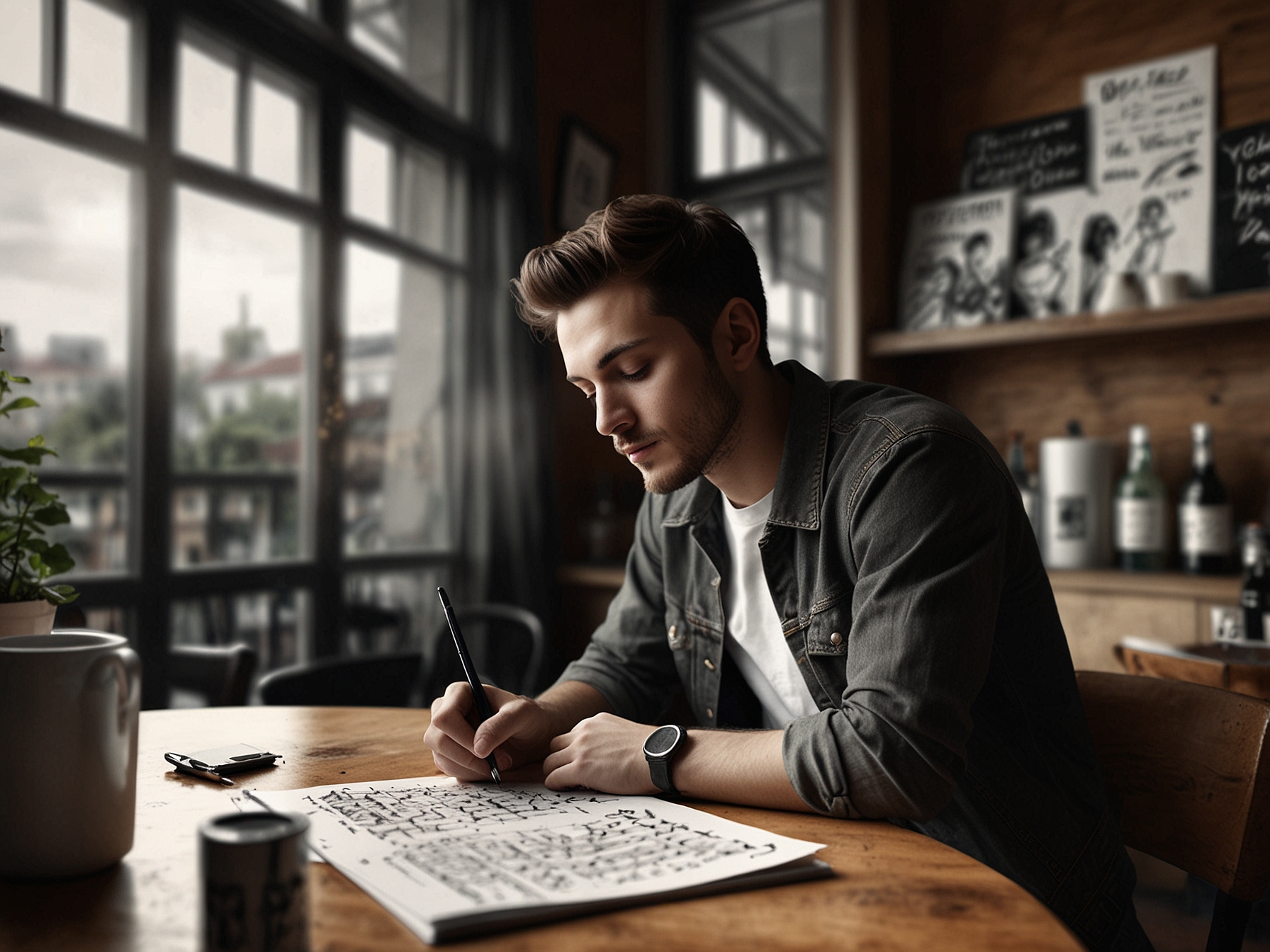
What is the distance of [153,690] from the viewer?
2.20m

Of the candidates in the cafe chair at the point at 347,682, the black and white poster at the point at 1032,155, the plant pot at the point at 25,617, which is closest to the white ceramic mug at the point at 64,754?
the plant pot at the point at 25,617

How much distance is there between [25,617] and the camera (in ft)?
3.44

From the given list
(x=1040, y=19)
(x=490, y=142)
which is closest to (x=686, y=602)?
(x=490, y=142)

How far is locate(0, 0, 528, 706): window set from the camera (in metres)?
2.12

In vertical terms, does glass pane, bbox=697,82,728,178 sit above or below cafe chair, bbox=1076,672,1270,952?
above

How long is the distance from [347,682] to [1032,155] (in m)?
2.67

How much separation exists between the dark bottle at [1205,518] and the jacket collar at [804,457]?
5.70ft

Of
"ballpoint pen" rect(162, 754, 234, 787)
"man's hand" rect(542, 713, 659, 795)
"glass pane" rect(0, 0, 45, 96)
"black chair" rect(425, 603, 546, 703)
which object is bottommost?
"black chair" rect(425, 603, 546, 703)

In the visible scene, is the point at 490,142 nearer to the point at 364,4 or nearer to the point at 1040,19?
the point at 364,4

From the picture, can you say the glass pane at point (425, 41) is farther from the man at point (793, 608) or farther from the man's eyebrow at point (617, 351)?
the man's eyebrow at point (617, 351)

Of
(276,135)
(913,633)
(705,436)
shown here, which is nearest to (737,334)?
(705,436)

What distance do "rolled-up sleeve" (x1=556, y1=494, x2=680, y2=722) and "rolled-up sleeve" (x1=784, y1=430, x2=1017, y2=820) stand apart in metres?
0.43

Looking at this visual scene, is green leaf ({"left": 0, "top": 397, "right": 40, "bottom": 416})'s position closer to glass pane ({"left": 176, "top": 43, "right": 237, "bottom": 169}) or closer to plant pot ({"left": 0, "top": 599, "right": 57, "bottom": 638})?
plant pot ({"left": 0, "top": 599, "right": 57, "bottom": 638})

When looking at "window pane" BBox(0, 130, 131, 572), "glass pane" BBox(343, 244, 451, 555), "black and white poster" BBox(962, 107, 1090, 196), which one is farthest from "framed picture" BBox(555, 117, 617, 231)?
"window pane" BBox(0, 130, 131, 572)
